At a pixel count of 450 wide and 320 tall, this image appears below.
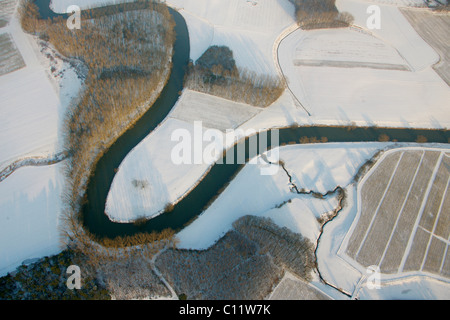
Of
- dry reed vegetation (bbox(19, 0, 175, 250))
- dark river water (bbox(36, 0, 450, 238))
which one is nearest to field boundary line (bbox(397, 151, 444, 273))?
dark river water (bbox(36, 0, 450, 238))

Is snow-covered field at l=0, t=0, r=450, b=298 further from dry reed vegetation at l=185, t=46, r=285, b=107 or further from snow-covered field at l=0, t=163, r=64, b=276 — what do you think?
dry reed vegetation at l=185, t=46, r=285, b=107

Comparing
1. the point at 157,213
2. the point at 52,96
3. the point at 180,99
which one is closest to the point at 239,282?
the point at 157,213

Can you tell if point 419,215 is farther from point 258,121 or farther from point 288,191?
point 258,121

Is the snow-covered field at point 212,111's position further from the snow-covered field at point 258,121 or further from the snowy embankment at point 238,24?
the snowy embankment at point 238,24

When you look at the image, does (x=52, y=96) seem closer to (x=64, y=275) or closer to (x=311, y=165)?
(x=64, y=275)

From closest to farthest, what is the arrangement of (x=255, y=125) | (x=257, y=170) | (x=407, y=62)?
(x=257, y=170) → (x=255, y=125) → (x=407, y=62)

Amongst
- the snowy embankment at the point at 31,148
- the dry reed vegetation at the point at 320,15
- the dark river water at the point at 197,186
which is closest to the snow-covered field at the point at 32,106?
the snowy embankment at the point at 31,148

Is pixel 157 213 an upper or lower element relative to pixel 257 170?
lower
